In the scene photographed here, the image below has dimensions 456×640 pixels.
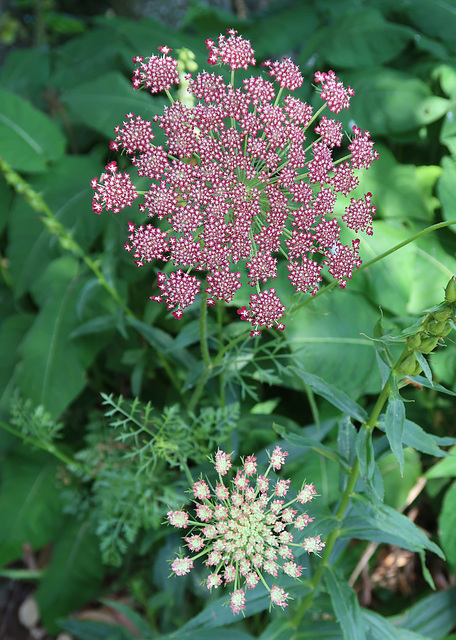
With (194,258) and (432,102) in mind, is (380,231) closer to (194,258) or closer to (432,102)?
(432,102)

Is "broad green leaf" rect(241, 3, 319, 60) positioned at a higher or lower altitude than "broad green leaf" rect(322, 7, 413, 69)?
→ lower

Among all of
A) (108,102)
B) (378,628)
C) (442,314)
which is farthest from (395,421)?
(108,102)

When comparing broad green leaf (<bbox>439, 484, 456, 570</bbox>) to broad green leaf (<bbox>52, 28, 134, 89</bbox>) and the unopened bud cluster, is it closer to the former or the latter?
the unopened bud cluster

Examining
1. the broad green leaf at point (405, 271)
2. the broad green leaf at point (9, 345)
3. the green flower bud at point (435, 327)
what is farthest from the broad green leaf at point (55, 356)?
the green flower bud at point (435, 327)

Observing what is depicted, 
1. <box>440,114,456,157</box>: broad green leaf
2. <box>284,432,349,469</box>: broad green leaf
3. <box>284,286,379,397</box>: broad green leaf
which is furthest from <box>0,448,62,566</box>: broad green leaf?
<box>440,114,456,157</box>: broad green leaf

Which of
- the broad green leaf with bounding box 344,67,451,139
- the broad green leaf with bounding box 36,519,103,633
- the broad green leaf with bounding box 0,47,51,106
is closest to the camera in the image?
the broad green leaf with bounding box 344,67,451,139

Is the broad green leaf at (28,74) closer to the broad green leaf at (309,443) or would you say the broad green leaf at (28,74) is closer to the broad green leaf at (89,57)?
the broad green leaf at (89,57)

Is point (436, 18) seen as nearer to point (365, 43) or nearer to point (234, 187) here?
point (365, 43)
